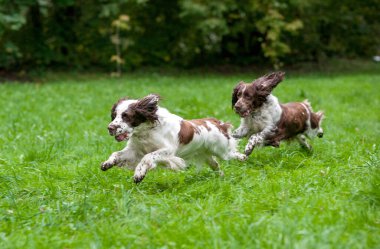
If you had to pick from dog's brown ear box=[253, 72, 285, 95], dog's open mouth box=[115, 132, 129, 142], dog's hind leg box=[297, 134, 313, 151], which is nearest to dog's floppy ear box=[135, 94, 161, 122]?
dog's open mouth box=[115, 132, 129, 142]

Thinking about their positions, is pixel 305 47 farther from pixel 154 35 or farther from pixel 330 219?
pixel 330 219

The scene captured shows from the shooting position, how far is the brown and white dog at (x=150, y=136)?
198 inches

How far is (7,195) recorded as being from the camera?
480 cm

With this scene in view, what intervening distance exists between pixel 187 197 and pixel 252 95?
1.93m

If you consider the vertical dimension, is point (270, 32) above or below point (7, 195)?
below

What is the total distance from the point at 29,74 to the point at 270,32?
8.83m

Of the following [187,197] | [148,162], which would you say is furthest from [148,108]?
[187,197]

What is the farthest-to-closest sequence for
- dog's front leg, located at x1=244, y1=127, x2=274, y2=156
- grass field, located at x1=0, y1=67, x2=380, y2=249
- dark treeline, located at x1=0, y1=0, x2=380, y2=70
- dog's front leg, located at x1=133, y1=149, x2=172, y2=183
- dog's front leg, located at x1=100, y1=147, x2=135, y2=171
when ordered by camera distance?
dark treeline, located at x1=0, y1=0, x2=380, y2=70, dog's front leg, located at x1=244, y1=127, x2=274, y2=156, dog's front leg, located at x1=100, y1=147, x2=135, y2=171, dog's front leg, located at x1=133, y1=149, x2=172, y2=183, grass field, located at x1=0, y1=67, x2=380, y2=249

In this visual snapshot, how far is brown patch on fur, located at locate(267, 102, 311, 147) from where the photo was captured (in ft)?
21.2

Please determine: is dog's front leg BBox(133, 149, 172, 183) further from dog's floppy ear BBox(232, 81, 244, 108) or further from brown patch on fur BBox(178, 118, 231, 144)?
dog's floppy ear BBox(232, 81, 244, 108)

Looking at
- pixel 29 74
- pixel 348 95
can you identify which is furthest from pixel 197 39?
pixel 348 95

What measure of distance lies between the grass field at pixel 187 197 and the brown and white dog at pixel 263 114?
25 centimetres

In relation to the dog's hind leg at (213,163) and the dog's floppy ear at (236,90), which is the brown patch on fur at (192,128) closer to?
the dog's hind leg at (213,163)

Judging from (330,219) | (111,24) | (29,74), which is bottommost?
(29,74)
